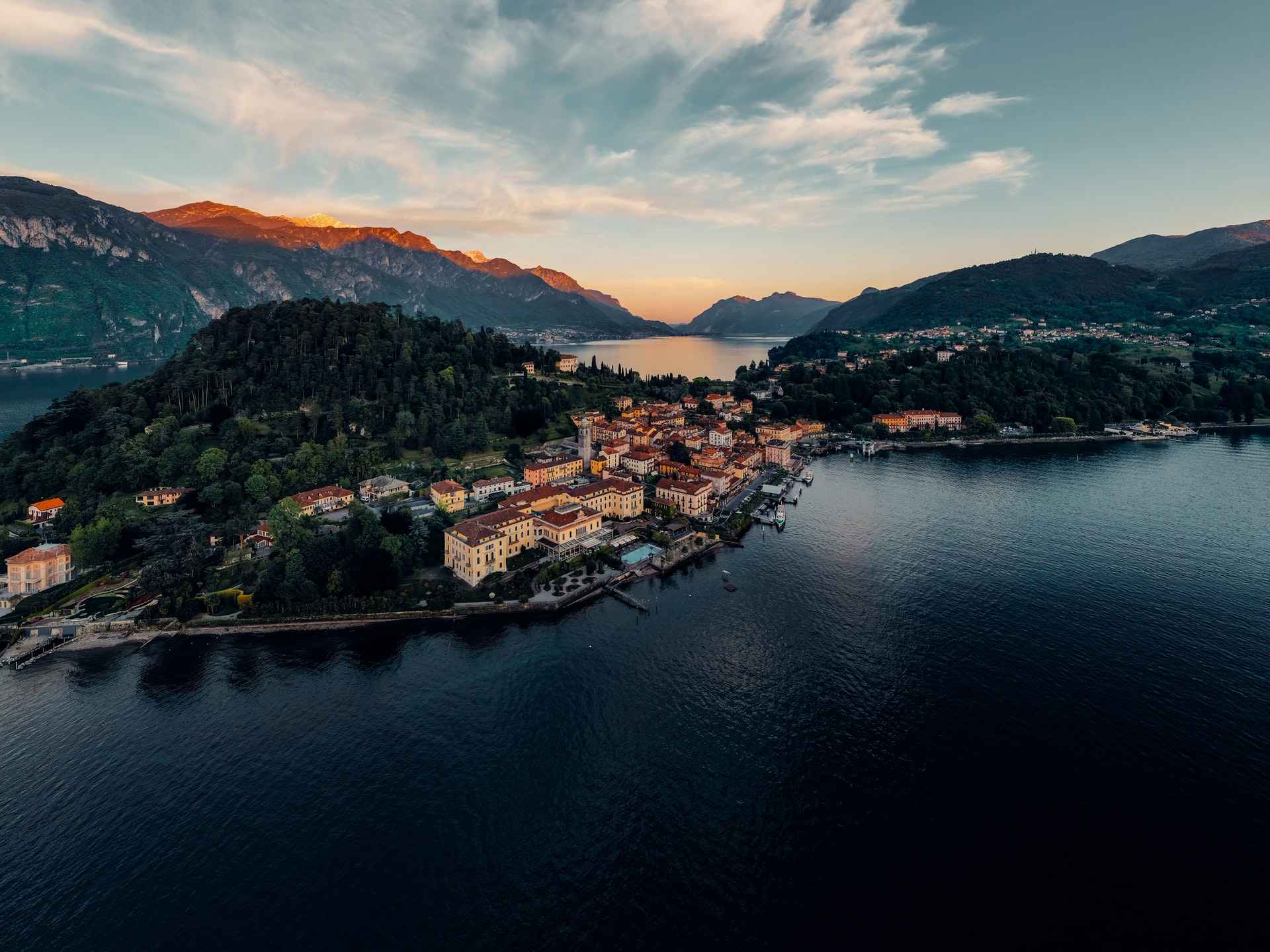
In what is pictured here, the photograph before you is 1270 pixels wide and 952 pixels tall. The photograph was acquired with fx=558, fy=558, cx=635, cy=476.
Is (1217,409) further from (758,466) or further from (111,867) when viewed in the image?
(111,867)

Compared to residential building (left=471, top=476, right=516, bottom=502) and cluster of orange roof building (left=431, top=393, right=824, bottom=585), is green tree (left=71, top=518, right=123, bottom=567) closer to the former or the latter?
cluster of orange roof building (left=431, top=393, right=824, bottom=585)

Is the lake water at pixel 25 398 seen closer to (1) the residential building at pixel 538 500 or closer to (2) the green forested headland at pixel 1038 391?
(1) the residential building at pixel 538 500

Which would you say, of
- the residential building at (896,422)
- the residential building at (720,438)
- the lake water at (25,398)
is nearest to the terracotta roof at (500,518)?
the residential building at (720,438)

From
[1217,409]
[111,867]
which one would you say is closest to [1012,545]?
[111,867]

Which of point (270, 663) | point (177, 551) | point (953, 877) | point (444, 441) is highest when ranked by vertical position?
point (444, 441)

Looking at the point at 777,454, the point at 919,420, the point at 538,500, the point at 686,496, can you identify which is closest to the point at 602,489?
the point at 538,500

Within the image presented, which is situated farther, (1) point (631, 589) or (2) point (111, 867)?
(1) point (631, 589)
